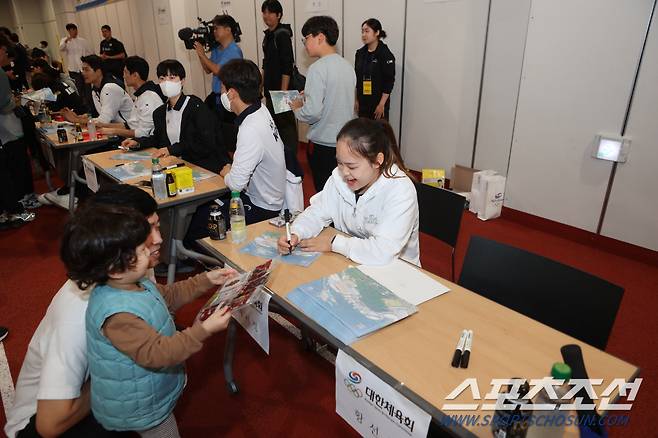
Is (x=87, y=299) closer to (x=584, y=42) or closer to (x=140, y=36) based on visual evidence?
(x=584, y=42)

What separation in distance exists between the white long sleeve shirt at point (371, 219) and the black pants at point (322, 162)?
1528 millimetres

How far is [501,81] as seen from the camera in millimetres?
3916

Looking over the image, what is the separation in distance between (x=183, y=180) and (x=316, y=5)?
3840 millimetres

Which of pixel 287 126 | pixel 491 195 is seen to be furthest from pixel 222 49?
pixel 491 195

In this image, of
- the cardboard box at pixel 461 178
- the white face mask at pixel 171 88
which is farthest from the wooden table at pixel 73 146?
the cardboard box at pixel 461 178

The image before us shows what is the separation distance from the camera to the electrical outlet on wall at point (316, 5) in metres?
5.34

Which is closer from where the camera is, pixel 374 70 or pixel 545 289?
pixel 545 289

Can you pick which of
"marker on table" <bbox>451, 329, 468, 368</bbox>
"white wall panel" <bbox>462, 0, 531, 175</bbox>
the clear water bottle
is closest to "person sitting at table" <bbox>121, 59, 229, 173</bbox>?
the clear water bottle

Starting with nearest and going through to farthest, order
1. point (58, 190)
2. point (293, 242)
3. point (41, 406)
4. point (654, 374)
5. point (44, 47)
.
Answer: point (41, 406), point (293, 242), point (654, 374), point (58, 190), point (44, 47)

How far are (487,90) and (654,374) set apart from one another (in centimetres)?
276

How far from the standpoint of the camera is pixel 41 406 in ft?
3.92

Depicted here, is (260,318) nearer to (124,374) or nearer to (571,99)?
(124,374)

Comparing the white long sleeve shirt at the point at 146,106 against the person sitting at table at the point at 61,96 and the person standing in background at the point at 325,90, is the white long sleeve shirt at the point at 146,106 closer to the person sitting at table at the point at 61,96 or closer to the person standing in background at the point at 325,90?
the person standing in background at the point at 325,90

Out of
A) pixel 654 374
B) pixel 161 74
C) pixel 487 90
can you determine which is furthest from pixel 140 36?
pixel 654 374
